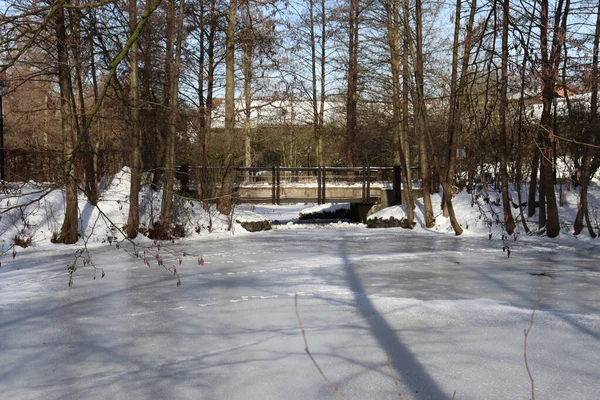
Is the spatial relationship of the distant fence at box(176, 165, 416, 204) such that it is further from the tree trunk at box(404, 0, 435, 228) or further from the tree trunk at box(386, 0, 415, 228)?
the tree trunk at box(404, 0, 435, 228)

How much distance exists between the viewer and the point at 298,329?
16.4 feet

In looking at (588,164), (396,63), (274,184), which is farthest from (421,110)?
(274,184)

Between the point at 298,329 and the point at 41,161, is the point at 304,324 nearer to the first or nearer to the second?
the point at 298,329

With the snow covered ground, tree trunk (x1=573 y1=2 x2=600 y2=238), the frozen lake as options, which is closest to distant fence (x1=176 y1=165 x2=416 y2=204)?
tree trunk (x1=573 y1=2 x2=600 y2=238)

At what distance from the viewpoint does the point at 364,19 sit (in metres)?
14.4

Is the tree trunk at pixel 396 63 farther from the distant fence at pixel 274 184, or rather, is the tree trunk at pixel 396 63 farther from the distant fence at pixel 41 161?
the distant fence at pixel 41 161

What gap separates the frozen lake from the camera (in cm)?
375

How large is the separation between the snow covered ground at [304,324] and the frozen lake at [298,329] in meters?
0.02

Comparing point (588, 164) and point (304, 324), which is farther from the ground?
point (588, 164)

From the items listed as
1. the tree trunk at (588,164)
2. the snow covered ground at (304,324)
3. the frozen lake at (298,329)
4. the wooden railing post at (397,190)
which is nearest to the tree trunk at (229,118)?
the snow covered ground at (304,324)

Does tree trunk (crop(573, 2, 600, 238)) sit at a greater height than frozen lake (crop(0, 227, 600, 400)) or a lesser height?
greater

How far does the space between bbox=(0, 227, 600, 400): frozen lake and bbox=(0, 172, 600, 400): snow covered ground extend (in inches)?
0.6

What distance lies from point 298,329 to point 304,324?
0.16 m

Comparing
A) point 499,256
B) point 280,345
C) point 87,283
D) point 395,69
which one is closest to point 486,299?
point 280,345
